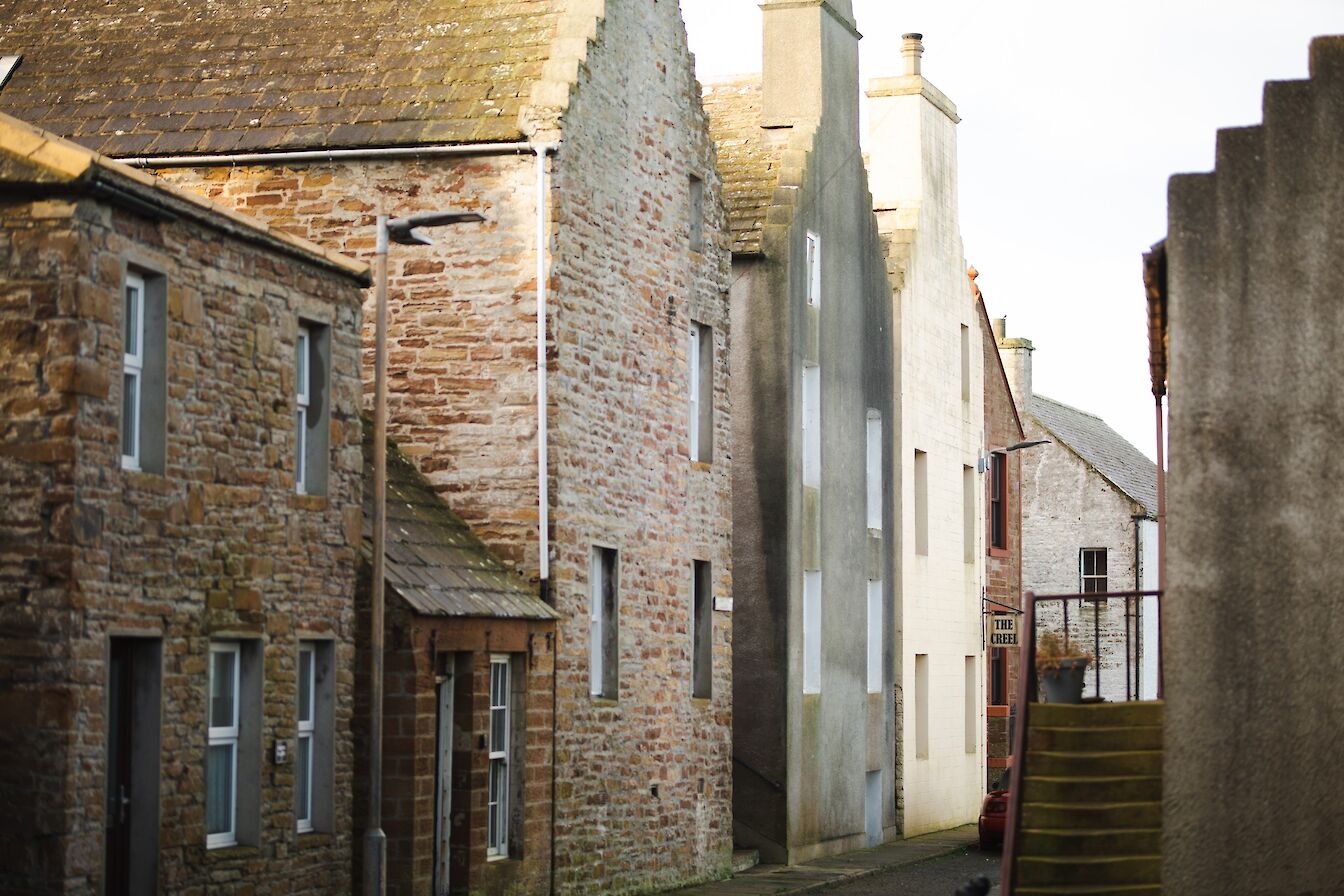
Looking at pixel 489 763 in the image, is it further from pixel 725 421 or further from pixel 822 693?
pixel 822 693

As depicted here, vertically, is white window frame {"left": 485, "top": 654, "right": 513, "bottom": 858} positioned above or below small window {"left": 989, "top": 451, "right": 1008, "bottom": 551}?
below

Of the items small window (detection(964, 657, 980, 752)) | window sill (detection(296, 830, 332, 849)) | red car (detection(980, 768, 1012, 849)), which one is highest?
small window (detection(964, 657, 980, 752))

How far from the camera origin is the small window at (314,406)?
65.2 feet

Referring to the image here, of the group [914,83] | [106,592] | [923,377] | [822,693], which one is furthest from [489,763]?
[914,83]

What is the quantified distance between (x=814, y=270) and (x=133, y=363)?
16.0m

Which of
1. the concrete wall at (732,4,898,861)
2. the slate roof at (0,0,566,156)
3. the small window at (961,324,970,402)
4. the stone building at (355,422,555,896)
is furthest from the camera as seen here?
the small window at (961,324,970,402)

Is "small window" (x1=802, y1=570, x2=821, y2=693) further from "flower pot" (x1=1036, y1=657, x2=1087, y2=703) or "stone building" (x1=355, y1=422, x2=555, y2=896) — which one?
"flower pot" (x1=1036, y1=657, x2=1087, y2=703)

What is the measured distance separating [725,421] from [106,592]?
41.2 feet

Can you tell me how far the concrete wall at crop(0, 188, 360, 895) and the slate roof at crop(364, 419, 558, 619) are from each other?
682 millimetres

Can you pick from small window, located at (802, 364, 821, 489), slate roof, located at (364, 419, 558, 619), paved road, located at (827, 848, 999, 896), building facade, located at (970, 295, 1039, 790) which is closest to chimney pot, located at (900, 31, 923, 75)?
building facade, located at (970, 295, 1039, 790)

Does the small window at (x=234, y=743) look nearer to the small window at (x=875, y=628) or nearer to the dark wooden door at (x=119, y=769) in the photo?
the dark wooden door at (x=119, y=769)

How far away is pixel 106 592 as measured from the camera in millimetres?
16688

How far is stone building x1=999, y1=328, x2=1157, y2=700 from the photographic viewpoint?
50.5 meters

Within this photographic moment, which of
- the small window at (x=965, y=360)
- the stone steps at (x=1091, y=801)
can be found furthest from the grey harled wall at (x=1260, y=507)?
the small window at (x=965, y=360)
